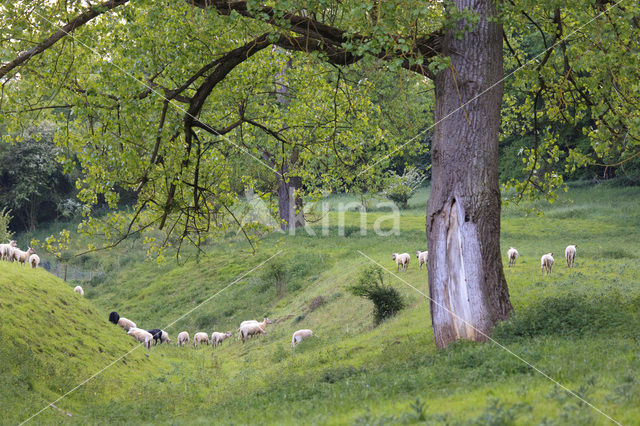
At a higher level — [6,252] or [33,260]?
[6,252]

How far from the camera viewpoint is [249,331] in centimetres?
2533

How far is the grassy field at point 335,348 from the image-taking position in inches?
341

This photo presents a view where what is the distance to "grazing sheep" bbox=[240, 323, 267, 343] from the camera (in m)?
25.3

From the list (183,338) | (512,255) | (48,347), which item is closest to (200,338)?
(183,338)

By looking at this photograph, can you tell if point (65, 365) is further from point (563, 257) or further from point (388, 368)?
point (563, 257)

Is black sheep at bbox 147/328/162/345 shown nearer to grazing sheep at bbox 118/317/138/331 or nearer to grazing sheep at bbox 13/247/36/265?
grazing sheep at bbox 118/317/138/331

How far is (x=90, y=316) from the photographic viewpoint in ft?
74.1

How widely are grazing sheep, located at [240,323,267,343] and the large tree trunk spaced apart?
13514 mm

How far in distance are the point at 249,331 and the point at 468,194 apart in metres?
14.8

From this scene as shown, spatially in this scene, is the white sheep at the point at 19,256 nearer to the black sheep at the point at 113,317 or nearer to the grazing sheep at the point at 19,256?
the grazing sheep at the point at 19,256

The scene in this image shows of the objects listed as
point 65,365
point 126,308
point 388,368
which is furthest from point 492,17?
point 126,308

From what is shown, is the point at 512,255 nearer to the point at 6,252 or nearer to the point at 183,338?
the point at 183,338

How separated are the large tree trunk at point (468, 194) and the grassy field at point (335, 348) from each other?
80 centimetres

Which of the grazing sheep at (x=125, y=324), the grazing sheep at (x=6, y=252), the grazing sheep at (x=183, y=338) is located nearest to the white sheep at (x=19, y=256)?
the grazing sheep at (x=6, y=252)
